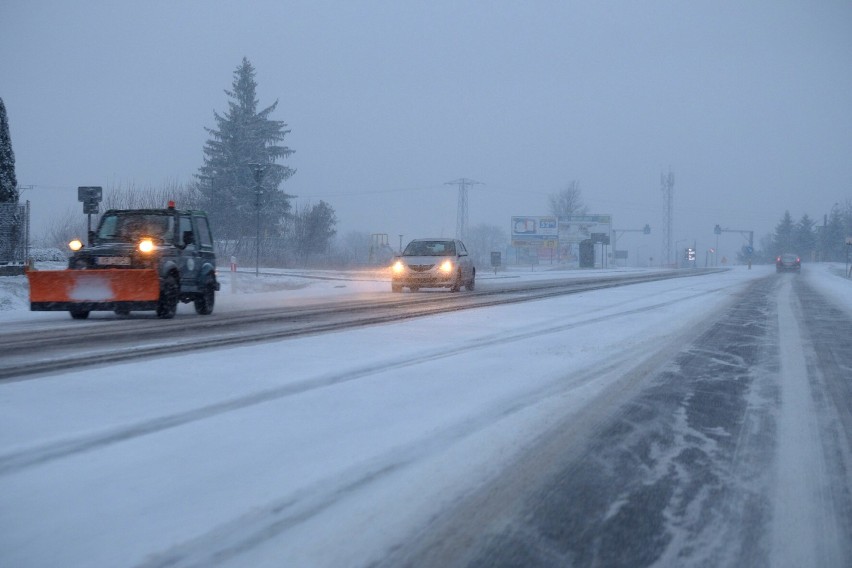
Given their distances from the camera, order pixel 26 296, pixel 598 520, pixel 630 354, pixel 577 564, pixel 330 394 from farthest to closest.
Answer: pixel 26 296, pixel 630 354, pixel 330 394, pixel 598 520, pixel 577 564

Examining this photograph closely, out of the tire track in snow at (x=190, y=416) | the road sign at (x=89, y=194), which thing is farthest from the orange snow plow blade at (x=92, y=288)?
the road sign at (x=89, y=194)

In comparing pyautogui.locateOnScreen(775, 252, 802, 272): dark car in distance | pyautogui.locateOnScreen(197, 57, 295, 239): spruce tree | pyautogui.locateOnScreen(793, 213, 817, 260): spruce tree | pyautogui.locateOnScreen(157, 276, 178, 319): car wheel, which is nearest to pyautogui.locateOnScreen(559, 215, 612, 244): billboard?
pyautogui.locateOnScreen(775, 252, 802, 272): dark car in distance

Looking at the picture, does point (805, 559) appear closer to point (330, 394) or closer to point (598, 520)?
point (598, 520)

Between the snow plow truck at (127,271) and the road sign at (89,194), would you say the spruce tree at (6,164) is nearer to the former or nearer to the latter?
the road sign at (89,194)

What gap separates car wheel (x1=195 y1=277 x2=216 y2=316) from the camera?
51.0 ft

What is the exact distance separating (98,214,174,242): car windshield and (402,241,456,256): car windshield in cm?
1160

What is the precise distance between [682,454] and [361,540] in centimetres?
236

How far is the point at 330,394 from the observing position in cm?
662

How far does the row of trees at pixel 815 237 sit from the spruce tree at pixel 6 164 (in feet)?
467

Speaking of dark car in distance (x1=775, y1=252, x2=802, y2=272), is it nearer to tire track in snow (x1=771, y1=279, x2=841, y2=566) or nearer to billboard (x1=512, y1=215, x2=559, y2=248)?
billboard (x1=512, y1=215, x2=559, y2=248)

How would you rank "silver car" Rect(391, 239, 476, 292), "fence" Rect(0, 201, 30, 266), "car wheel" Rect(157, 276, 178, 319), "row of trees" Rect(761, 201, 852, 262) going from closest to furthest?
"car wheel" Rect(157, 276, 178, 319) → "fence" Rect(0, 201, 30, 266) → "silver car" Rect(391, 239, 476, 292) → "row of trees" Rect(761, 201, 852, 262)

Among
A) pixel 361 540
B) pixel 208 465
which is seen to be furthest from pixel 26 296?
pixel 361 540

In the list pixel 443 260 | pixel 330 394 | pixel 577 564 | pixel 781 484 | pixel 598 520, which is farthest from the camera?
pixel 443 260

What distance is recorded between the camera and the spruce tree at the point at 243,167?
6550 cm
